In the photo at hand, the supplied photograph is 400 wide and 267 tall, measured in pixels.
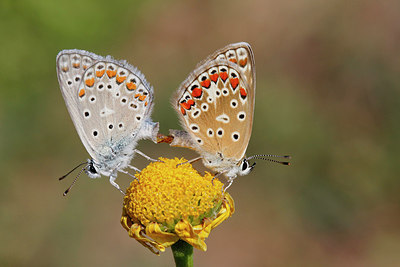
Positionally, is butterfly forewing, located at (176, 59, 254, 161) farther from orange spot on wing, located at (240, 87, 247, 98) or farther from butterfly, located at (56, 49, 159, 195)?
butterfly, located at (56, 49, 159, 195)

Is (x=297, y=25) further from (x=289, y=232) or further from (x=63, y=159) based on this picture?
(x=63, y=159)

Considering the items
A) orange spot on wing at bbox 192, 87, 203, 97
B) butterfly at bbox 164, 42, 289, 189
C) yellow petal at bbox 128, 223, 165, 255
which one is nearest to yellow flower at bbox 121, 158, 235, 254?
yellow petal at bbox 128, 223, 165, 255

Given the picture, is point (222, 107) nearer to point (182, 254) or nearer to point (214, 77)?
point (214, 77)

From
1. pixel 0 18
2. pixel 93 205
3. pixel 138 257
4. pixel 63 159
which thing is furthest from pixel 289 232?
pixel 0 18

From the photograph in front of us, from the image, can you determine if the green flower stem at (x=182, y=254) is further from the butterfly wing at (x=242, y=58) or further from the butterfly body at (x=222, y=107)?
the butterfly wing at (x=242, y=58)

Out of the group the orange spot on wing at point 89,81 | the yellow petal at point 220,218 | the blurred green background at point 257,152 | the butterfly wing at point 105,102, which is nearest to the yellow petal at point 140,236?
the yellow petal at point 220,218

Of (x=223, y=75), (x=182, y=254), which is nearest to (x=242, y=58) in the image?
(x=223, y=75)

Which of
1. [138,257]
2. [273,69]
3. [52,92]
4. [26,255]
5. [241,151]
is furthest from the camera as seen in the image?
[273,69]
